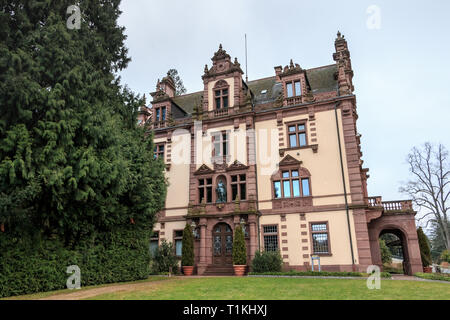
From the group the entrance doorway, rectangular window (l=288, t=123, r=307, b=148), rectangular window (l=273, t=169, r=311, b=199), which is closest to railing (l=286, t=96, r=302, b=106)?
rectangular window (l=288, t=123, r=307, b=148)

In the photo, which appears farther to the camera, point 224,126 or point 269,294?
point 224,126

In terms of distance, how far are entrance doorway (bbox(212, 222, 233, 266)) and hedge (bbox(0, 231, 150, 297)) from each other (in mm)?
6544

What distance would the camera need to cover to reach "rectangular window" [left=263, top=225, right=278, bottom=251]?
21403 millimetres

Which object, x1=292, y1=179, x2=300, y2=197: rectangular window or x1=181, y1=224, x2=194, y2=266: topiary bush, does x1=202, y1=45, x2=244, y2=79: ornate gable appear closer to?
x1=292, y1=179, x2=300, y2=197: rectangular window

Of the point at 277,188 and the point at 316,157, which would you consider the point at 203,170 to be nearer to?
the point at 277,188

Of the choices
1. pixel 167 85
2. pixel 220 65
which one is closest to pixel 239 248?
pixel 220 65

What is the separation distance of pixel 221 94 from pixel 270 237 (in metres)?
11.5

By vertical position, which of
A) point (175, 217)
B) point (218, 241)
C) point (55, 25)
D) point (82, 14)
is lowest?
point (218, 241)

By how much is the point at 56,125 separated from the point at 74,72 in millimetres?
1946

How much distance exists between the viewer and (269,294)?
9.77 m

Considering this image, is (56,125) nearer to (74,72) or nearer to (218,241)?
(74,72)

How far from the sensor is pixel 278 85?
26.9 meters

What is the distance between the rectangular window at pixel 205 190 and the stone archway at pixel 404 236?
11.1 metres
